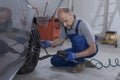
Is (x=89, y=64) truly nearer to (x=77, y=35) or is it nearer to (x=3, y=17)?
(x=77, y=35)

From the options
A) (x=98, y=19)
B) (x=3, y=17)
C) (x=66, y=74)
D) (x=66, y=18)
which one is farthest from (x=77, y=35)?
(x=98, y=19)

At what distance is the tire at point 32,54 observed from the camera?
9.15 ft

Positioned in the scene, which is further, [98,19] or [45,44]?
[98,19]

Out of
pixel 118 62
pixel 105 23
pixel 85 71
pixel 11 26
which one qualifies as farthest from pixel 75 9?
pixel 11 26

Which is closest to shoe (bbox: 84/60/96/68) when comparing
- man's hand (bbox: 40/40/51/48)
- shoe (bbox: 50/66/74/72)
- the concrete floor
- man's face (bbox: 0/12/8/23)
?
the concrete floor

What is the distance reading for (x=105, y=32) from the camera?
5.55 metres

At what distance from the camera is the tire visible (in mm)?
2789

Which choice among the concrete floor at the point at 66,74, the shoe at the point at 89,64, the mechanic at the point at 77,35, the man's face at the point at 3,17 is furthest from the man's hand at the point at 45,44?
the man's face at the point at 3,17

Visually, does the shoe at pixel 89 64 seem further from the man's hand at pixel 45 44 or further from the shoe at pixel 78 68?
the man's hand at pixel 45 44

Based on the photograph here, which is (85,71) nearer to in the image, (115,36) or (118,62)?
(118,62)

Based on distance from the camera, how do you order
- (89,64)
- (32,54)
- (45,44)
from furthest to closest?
(89,64)
(45,44)
(32,54)

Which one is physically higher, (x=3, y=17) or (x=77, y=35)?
(x=3, y=17)

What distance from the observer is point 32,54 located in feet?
9.42

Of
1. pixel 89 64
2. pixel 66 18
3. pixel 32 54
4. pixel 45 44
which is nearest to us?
pixel 66 18
